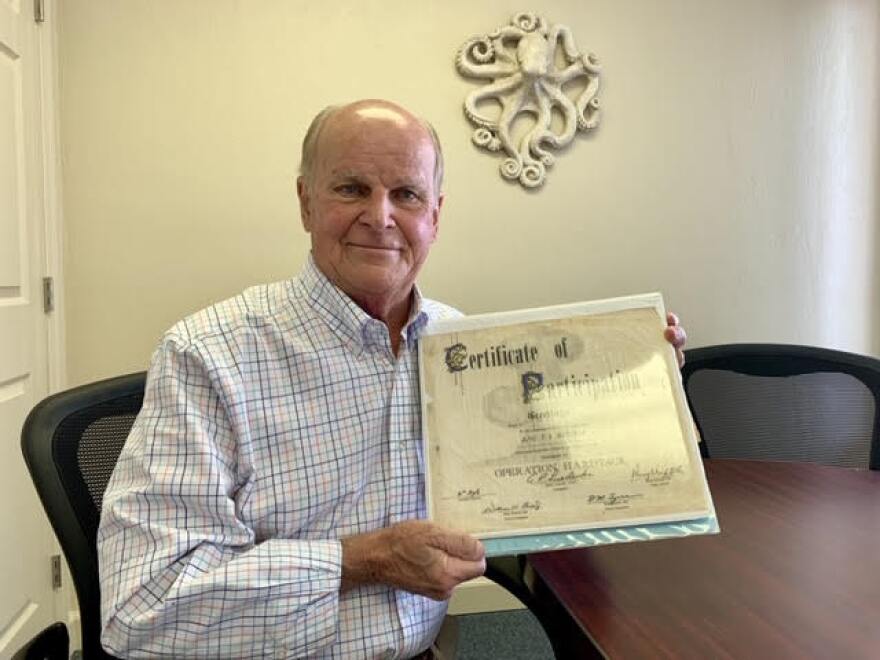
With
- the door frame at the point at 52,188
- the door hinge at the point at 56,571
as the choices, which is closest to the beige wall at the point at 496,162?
the door frame at the point at 52,188

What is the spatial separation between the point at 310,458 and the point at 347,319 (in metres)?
0.21

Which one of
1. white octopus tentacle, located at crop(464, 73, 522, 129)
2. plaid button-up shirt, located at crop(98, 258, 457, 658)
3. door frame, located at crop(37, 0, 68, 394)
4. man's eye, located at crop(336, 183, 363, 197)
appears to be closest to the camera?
plaid button-up shirt, located at crop(98, 258, 457, 658)

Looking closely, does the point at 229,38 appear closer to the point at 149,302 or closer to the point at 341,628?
the point at 149,302

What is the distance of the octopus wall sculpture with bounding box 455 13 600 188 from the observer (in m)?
2.01

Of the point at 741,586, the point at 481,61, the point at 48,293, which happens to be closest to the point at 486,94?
the point at 481,61

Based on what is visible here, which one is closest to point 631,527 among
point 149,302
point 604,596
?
point 604,596

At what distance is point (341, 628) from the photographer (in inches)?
35.0

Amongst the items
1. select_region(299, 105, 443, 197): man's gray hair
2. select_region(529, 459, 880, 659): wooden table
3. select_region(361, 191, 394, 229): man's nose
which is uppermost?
select_region(299, 105, 443, 197): man's gray hair

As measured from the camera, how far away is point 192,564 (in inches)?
30.9

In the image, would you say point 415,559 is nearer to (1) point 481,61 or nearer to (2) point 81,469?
(2) point 81,469

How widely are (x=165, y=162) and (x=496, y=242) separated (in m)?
1.04

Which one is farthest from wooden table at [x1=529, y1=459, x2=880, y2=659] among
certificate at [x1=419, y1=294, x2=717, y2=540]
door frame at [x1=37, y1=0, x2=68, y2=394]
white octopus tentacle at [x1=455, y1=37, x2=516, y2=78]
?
door frame at [x1=37, y1=0, x2=68, y2=394]

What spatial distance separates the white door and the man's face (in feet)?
3.63
